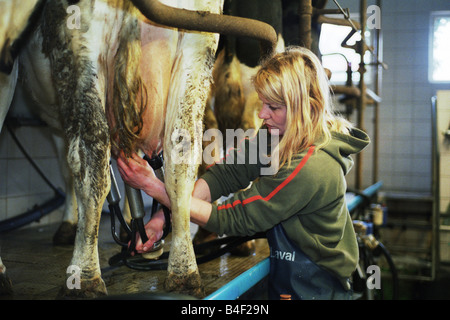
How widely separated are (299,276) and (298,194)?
0.90 ft

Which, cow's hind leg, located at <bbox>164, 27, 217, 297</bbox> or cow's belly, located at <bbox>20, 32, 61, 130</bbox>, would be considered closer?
cow's hind leg, located at <bbox>164, 27, 217, 297</bbox>

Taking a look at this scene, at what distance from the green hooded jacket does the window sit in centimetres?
592

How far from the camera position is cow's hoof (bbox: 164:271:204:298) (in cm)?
110

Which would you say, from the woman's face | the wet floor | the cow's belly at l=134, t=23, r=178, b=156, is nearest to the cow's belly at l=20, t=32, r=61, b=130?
the cow's belly at l=134, t=23, r=178, b=156

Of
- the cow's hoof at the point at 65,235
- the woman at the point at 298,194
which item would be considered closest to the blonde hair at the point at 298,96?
Result: the woman at the point at 298,194

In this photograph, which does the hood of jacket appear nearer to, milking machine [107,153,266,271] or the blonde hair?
the blonde hair

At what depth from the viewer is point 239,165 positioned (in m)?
1.45

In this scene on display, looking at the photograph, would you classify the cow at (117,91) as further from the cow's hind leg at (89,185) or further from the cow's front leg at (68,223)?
the cow's front leg at (68,223)

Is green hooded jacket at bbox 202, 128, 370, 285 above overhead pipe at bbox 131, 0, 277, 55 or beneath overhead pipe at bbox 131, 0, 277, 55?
beneath

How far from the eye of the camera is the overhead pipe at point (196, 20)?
0.92 m

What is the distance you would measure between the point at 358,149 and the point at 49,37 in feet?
3.04

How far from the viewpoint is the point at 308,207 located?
1.21 meters
